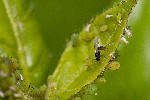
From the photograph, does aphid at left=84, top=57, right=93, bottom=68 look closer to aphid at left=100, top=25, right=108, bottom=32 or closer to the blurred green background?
aphid at left=100, top=25, right=108, bottom=32

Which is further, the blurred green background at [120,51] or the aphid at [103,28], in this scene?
the blurred green background at [120,51]

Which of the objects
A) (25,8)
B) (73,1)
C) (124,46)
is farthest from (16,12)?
(124,46)

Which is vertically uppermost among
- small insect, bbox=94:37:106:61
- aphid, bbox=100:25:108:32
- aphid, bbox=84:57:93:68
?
aphid, bbox=100:25:108:32

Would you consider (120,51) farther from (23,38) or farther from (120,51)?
(23,38)

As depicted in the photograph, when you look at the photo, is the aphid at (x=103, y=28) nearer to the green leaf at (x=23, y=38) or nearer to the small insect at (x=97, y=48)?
the small insect at (x=97, y=48)

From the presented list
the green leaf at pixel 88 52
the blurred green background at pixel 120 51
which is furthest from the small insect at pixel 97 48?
the blurred green background at pixel 120 51

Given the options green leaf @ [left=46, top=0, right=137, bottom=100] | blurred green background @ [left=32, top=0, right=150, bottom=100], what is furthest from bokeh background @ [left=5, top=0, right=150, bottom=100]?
green leaf @ [left=46, top=0, right=137, bottom=100]

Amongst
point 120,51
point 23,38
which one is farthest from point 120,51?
point 23,38

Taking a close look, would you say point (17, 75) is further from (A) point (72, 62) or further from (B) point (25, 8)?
(B) point (25, 8)
